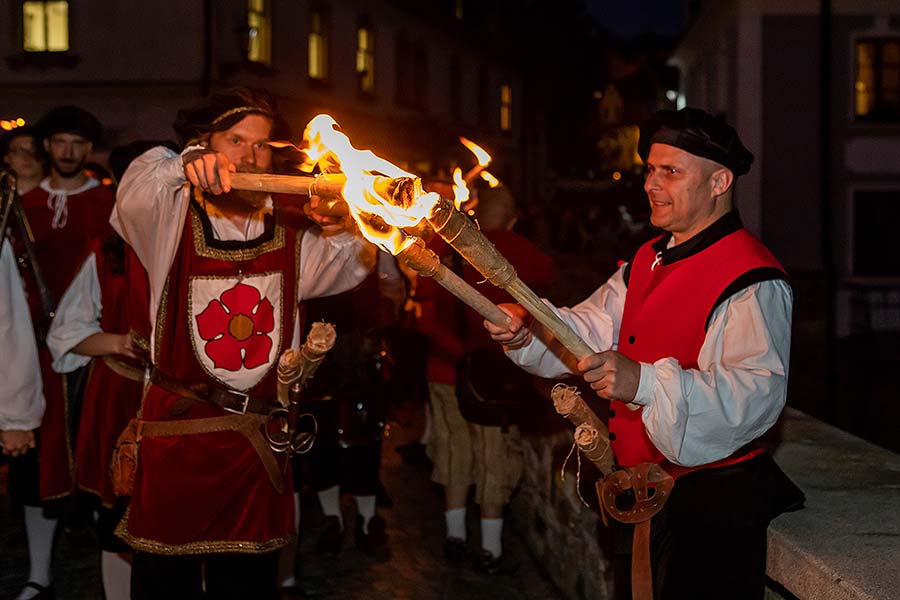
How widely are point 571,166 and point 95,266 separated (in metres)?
48.8

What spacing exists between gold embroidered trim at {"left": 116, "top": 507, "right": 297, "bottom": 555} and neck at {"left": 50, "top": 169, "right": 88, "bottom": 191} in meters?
3.09

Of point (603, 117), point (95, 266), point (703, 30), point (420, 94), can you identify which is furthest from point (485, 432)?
point (603, 117)

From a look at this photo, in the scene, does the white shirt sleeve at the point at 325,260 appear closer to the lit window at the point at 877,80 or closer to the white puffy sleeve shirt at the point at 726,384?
the white puffy sleeve shirt at the point at 726,384

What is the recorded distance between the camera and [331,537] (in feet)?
21.7

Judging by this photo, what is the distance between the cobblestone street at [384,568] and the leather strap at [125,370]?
144 cm

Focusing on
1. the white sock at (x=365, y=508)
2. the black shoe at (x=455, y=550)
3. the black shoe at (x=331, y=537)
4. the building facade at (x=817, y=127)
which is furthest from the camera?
the building facade at (x=817, y=127)

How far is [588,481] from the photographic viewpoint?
358cm

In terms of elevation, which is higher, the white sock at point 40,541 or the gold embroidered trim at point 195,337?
the gold embroidered trim at point 195,337

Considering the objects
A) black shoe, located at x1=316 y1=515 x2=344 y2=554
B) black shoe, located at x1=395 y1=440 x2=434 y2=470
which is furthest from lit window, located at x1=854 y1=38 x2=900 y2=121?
black shoe, located at x1=316 y1=515 x2=344 y2=554

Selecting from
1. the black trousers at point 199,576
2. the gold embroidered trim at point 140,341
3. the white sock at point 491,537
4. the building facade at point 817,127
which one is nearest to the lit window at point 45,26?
the building facade at point 817,127

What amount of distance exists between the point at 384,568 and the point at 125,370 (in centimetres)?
205

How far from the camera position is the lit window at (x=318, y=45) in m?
23.4

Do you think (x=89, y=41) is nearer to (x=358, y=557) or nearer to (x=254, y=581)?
(x=358, y=557)

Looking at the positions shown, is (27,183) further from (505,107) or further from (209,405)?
(505,107)
